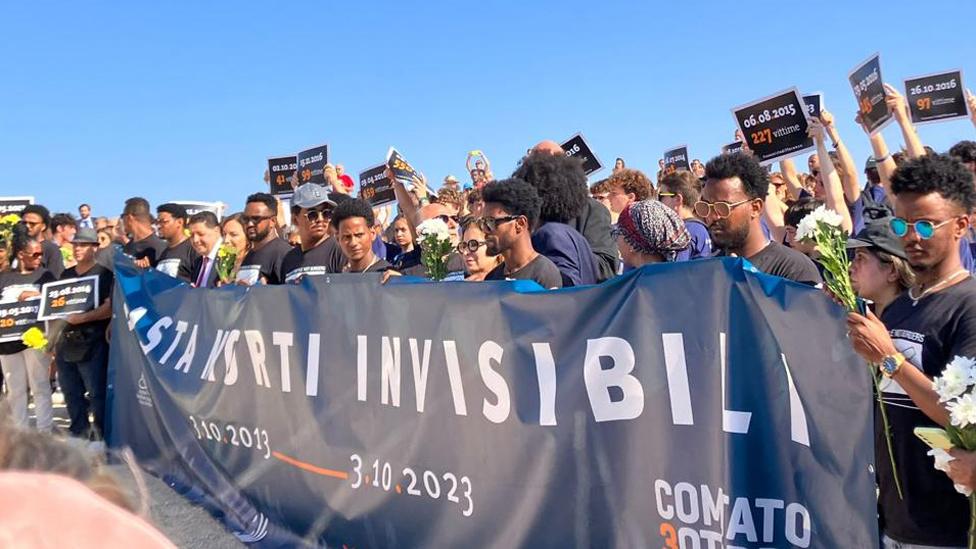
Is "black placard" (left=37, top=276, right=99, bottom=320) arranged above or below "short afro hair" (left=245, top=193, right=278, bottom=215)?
below

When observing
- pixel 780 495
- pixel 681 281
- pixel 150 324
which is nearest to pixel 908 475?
pixel 780 495

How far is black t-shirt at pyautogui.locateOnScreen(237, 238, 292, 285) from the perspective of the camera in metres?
7.35

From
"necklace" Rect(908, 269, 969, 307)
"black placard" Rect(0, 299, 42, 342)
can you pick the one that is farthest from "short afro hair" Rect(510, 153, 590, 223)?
"black placard" Rect(0, 299, 42, 342)

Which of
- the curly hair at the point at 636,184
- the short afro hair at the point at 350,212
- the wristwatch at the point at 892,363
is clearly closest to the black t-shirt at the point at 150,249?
the short afro hair at the point at 350,212

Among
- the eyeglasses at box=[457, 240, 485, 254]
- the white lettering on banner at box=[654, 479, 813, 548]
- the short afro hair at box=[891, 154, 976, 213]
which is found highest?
the eyeglasses at box=[457, 240, 485, 254]

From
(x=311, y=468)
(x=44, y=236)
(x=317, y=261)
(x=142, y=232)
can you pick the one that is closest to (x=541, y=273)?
(x=311, y=468)

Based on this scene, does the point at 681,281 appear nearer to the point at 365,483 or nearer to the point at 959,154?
the point at 365,483

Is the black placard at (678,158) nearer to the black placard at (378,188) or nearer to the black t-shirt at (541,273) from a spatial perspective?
the black placard at (378,188)

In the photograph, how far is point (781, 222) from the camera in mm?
6039

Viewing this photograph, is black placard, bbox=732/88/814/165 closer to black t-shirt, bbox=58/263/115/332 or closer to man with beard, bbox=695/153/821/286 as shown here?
man with beard, bbox=695/153/821/286

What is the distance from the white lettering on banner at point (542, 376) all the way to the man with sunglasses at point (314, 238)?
107 cm

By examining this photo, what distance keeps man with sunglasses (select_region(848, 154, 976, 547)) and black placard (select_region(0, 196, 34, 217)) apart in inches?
586

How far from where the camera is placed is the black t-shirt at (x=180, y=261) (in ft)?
28.8

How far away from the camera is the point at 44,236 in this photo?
444 inches
